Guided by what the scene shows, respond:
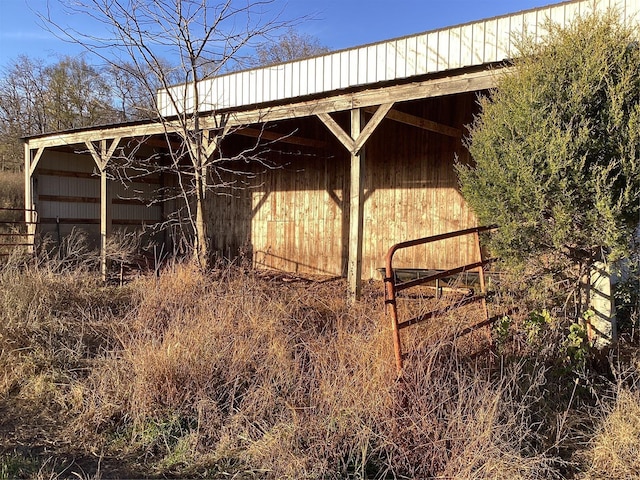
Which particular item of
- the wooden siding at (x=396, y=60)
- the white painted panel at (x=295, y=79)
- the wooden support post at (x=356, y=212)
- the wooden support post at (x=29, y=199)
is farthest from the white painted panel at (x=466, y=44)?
the wooden support post at (x=29, y=199)

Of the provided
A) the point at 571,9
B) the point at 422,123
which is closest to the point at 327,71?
the point at 422,123

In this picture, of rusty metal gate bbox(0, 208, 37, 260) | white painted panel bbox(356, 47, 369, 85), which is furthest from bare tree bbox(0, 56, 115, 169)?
white painted panel bbox(356, 47, 369, 85)

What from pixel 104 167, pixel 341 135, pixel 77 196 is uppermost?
pixel 341 135

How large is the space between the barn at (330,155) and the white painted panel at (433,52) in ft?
0.05

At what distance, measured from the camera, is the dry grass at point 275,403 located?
2.78m

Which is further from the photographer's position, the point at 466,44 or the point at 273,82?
the point at 273,82

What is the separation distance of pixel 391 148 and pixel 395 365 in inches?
286

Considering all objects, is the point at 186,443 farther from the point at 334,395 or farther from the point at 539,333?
the point at 539,333

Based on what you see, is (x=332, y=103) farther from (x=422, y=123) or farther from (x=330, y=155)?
(x=330, y=155)

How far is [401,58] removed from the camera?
7223mm

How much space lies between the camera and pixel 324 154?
1091 cm

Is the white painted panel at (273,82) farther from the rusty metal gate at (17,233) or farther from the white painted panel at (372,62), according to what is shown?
the rusty metal gate at (17,233)

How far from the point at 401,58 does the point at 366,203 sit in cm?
361

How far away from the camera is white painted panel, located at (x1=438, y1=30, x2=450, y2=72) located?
265 inches
